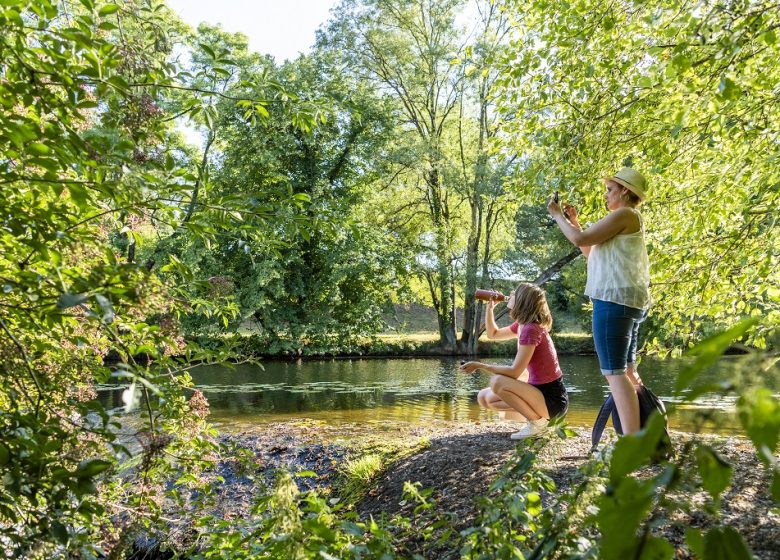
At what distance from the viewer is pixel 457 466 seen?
4789 mm

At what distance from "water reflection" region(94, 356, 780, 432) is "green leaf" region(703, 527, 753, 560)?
6.29 meters

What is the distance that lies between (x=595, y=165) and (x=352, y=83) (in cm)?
2195

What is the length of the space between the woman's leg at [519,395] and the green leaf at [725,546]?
15.5 feet

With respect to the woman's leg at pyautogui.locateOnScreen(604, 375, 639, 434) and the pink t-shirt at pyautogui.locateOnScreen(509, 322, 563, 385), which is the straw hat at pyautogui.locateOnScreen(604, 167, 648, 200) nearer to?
the woman's leg at pyautogui.locateOnScreen(604, 375, 639, 434)

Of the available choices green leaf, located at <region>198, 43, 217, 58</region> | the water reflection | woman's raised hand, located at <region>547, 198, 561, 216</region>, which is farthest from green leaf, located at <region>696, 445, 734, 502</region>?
the water reflection

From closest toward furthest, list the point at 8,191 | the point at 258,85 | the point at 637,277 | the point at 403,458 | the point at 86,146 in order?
1. the point at 86,146
2. the point at 8,191
3. the point at 258,85
4. the point at 637,277
5. the point at 403,458

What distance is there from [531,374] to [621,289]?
5.79 ft

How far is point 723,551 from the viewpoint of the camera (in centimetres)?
59

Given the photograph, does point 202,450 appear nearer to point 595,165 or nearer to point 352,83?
point 595,165

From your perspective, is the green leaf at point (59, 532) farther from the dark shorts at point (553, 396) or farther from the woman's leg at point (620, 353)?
Answer: the dark shorts at point (553, 396)

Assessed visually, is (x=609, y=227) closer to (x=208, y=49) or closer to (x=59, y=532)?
(x=208, y=49)

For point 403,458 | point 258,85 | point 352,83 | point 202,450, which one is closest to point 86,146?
point 258,85

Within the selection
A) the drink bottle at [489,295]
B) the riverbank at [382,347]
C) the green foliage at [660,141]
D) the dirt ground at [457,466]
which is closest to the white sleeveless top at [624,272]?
the green foliage at [660,141]

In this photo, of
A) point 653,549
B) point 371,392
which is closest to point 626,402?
point 653,549
